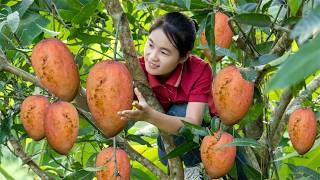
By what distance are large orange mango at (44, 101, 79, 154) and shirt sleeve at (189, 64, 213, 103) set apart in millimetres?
588

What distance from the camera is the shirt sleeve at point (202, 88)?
147cm

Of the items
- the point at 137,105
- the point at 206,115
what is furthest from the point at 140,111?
the point at 206,115

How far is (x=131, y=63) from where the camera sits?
3.73ft

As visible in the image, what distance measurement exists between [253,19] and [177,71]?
57 cm

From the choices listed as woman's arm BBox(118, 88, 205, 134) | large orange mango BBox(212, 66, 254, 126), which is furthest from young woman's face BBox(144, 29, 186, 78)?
large orange mango BBox(212, 66, 254, 126)

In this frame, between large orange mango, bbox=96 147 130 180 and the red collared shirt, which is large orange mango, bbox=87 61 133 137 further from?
the red collared shirt

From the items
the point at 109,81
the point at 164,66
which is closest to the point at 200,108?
the point at 164,66

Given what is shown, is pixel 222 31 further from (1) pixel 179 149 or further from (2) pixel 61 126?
(2) pixel 61 126

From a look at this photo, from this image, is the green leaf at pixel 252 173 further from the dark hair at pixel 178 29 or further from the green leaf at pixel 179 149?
the dark hair at pixel 178 29

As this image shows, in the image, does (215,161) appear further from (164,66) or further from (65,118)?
(164,66)

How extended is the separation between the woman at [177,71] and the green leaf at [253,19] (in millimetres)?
431

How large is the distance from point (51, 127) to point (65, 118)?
25 mm

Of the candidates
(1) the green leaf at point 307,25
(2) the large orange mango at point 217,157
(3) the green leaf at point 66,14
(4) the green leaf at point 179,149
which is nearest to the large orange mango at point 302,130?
(2) the large orange mango at point 217,157

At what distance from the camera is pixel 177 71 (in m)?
1.54
